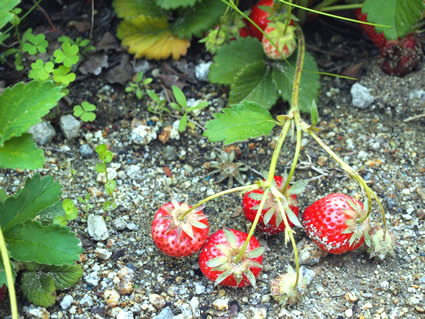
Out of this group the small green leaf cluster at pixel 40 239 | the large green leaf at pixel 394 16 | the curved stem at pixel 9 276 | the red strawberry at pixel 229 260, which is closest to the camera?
the curved stem at pixel 9 276

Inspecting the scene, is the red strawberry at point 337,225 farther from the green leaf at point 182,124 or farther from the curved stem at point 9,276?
the curved stem at point 9,276

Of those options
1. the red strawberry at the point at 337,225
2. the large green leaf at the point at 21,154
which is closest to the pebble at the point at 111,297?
the large green leaf at the point at 21,154

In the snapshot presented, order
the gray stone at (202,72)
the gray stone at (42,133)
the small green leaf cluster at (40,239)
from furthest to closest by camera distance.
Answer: the gray stone at (202,72)
the gray stone at (42,133)
the small green leaf cluster at (40,239)

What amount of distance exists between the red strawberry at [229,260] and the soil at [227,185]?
8 centimetres

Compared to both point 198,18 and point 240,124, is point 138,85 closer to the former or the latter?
point 198,18

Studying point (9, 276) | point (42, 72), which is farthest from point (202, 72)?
point (9, 276)

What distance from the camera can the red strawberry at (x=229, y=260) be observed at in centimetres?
163

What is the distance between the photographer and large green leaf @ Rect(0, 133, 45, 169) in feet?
4.75

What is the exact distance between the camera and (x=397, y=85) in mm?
2305

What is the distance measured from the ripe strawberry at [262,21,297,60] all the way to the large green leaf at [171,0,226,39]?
0.28 metres

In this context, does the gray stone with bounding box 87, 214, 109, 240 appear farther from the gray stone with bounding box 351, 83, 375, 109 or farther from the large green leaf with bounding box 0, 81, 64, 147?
the gray stone with bounding box 351, 83, 375, 109

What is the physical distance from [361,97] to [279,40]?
0.44 metres

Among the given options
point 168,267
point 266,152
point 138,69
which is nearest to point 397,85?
point 266,152

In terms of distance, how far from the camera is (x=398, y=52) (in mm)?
2273
